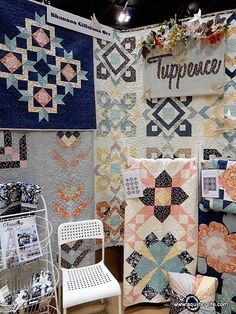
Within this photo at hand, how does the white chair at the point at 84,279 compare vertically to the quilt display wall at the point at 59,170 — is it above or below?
below

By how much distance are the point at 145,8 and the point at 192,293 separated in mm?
3319

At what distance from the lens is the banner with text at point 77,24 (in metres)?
1.77

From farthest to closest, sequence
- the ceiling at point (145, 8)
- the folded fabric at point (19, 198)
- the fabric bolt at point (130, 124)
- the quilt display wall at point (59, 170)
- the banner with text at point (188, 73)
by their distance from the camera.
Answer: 1. the ceiling at point (145, 8)
2. the fabric bolt at point (130, 124)
3. the banner with text at point (188, 73)
4. the quilt display wall at point (59, 170)
5. the folded fabric at point (19, 198)

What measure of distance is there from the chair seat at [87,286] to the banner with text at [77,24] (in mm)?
1652

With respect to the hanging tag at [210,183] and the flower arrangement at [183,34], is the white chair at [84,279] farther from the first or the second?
the flower arrangement at [183,34]

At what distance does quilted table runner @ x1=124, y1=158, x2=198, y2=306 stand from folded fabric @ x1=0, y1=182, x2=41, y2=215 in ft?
2.17

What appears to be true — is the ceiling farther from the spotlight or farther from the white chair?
the white chair

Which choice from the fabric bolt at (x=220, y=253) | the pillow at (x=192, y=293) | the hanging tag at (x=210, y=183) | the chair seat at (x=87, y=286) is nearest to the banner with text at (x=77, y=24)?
the hanging tag at (x=210, y=183)

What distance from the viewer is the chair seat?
1.50m

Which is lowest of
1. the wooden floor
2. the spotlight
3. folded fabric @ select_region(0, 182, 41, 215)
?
the wooden floor

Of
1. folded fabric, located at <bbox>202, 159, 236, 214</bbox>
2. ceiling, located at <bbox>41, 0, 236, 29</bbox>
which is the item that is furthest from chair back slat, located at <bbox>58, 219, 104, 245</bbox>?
ceiling, located at <bbox>41, 0, 236, 29</bbox>

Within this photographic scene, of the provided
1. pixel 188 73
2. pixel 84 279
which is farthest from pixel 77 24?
pixel 84 279

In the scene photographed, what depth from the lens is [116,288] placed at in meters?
1.58

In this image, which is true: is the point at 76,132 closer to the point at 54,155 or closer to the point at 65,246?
the point at 54,155
